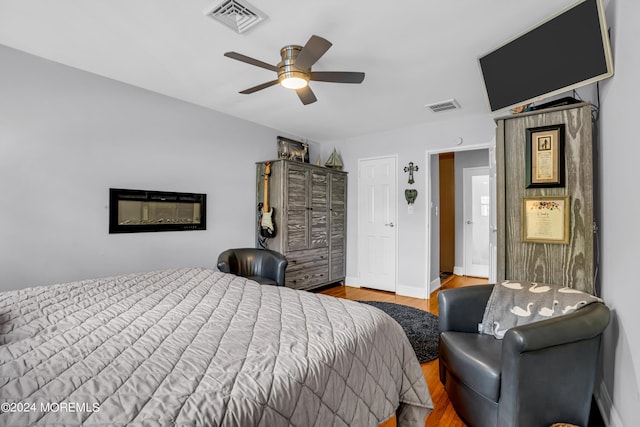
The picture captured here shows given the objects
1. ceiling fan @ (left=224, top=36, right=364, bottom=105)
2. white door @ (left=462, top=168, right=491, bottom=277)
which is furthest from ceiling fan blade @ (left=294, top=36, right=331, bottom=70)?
white door @ (left=462, top=168, right=491, bottom=277)

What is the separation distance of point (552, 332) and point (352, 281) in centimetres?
388

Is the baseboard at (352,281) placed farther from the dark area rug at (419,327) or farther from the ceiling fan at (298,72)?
the ceiling fan at (298,72)

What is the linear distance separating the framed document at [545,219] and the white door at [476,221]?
13.4 feet

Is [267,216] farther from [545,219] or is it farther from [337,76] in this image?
[545,219]

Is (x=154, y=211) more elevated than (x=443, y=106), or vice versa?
(x=443, y=106)

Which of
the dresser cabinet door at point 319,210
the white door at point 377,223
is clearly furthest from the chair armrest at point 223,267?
the white door at point 377,223

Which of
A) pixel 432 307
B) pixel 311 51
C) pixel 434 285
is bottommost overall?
pixel 432 307

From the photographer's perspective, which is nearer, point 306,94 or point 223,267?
point 306,94

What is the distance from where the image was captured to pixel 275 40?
2.28 metres

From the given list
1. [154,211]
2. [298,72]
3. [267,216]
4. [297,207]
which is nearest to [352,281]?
[297,207]

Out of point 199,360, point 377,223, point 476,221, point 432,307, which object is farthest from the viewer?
point 476,221

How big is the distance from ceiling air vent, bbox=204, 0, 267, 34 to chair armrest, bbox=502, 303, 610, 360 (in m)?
2.31

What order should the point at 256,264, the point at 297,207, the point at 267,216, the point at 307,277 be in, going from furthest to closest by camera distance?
the point at 307,277
the point at 297,207
the point at 267,216
the point at 256,264

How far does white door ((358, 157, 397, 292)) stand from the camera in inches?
187
